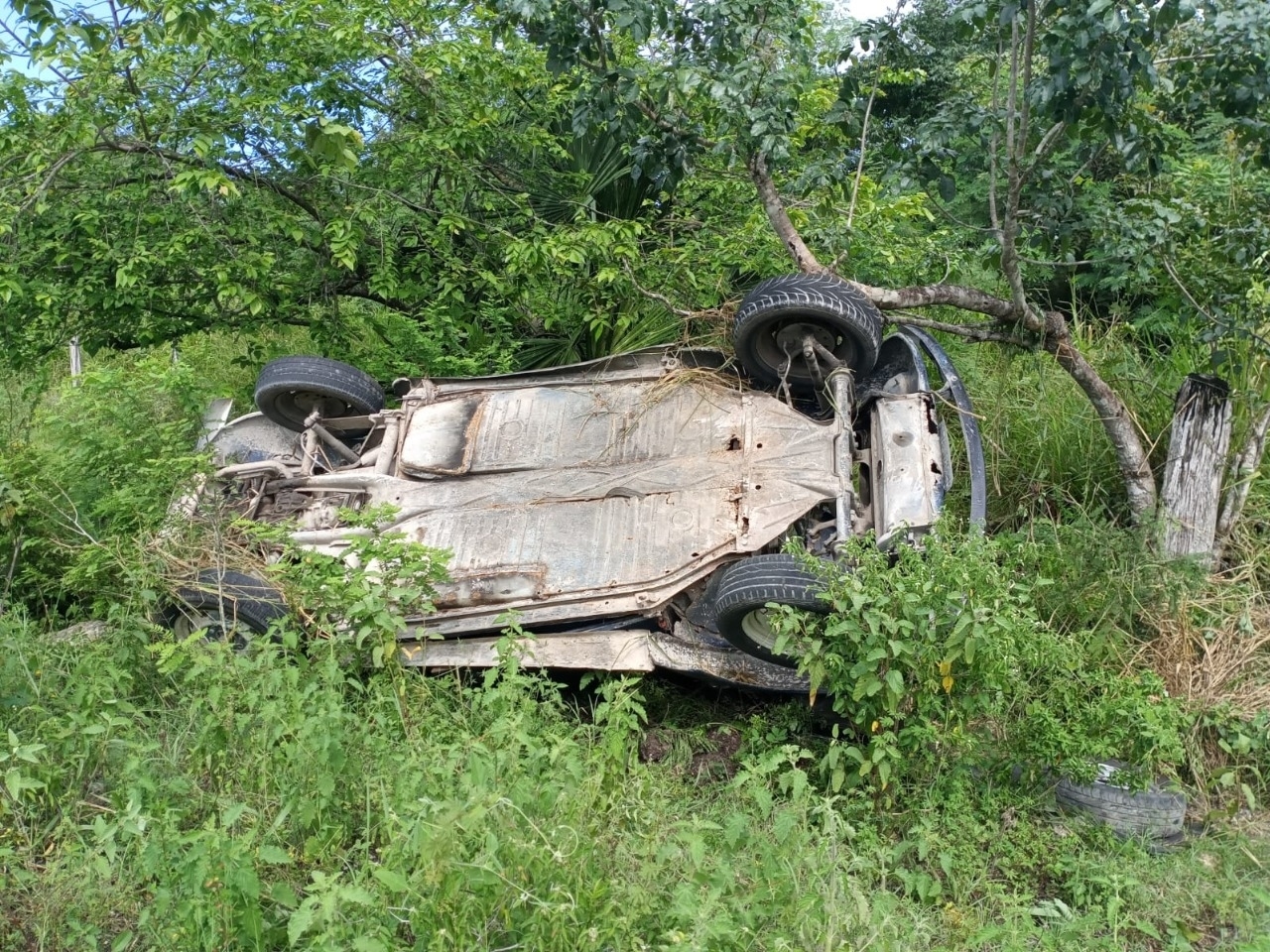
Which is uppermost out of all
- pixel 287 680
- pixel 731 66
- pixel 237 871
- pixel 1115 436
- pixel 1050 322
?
pixel 731 66

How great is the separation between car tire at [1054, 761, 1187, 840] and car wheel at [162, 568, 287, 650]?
11.5ft

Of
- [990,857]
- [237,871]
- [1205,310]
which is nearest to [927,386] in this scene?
[1205,310]

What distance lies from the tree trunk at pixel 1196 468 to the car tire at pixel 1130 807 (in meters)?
1.57

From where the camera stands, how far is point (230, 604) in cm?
500

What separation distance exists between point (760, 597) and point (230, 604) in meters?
2.40

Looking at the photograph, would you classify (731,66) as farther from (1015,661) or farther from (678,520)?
(1015,661)

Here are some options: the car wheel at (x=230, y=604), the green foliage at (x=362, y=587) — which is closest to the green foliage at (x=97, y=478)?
the car wheel at (x=230, y=604)

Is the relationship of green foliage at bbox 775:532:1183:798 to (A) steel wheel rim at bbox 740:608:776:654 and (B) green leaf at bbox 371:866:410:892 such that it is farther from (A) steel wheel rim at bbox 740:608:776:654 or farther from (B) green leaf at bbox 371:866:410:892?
(B) green leaf at bbox 371:866:410:892

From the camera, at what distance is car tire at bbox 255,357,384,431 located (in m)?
6.17

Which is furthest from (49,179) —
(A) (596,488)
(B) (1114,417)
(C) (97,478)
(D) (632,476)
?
(B) (1114,417)

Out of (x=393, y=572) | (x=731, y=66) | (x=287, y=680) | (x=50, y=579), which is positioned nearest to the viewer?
(x=287, y=680)

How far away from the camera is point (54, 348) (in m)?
7.21

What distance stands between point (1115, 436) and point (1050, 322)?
703 millimetres

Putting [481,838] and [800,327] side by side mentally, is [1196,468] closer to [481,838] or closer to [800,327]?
[800,327]
